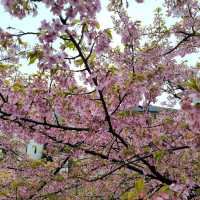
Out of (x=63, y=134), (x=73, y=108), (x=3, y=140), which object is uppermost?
(x=3, y=140)

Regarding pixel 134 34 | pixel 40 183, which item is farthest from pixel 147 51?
pixel 40 183

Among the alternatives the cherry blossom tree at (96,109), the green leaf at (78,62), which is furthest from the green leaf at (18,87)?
the green leaf at (78,62)

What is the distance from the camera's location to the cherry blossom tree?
15.0ft

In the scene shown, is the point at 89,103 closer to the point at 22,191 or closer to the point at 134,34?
the point at 134,34

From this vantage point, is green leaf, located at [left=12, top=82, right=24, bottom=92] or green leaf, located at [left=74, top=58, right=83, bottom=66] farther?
green leaf, located at [left=12, top=82, right=24, bottom=92]

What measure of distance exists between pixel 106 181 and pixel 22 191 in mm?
2544

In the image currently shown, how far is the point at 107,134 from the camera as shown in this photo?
6.98 meters

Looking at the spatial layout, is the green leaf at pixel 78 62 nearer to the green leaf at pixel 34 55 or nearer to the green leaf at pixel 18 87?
the green leaf at pixel 34 55

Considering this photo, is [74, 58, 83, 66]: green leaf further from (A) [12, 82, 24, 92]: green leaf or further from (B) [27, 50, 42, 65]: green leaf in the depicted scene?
(A) [12, 82, 24, 92]: green leaf

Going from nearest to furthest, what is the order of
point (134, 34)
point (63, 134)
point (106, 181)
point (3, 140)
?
point (63, 134) < point (134, 34) < point (106, 181) < point (3, 140)

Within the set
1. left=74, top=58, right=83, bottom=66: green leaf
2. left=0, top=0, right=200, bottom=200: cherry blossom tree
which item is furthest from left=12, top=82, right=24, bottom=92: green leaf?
left=74, top=58, right=83, bottom=66: green leaf

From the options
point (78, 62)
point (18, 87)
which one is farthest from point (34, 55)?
point (18, 87)

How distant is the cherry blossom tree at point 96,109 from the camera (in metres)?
4.58

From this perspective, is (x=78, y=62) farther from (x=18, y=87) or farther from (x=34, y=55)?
(x=18, y=87)
